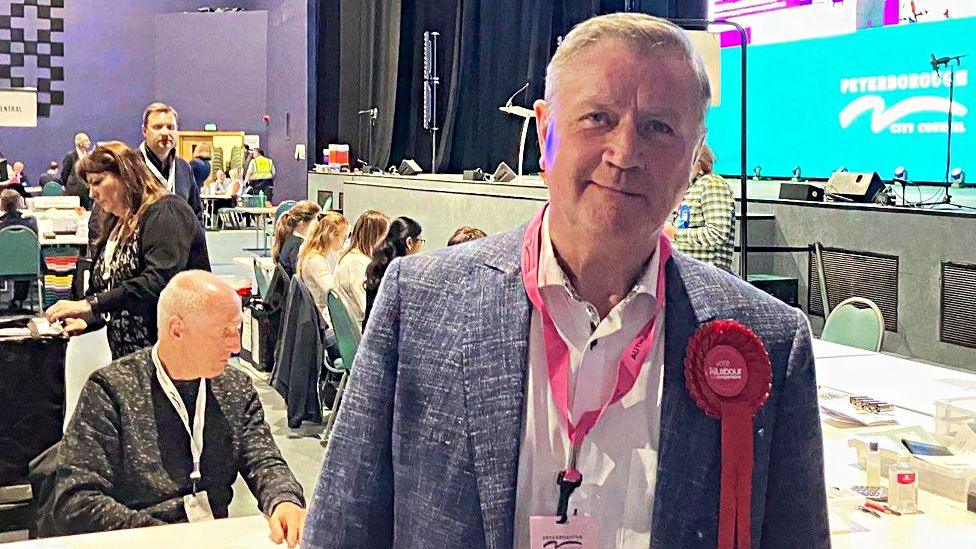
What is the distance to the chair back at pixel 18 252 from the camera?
8156mm

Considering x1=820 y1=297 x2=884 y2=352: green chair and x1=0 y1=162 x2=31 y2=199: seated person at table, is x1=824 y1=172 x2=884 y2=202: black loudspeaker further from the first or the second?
x1=0 y1=162 x2=31 y2=199: seated person at table

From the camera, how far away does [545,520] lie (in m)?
1.04

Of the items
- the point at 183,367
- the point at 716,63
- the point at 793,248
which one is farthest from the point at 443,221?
Answer: the point at 183,367

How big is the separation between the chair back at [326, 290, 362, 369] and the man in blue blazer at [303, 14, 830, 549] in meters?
3.86

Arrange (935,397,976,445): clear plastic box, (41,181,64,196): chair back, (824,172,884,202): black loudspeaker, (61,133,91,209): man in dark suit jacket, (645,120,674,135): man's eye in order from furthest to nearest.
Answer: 1. (41,181,64,196): chair back
2. (61,133,91,209): man in dark suit jacket
3. (824,172,884,202): black loudspeaker
4. (935,397,976,445): clear plastic box
5. (645,120,674,135): man's eye

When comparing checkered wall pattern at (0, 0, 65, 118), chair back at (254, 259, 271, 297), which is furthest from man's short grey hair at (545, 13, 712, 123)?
checkered wall pattern at (0, 0, 65, 118)

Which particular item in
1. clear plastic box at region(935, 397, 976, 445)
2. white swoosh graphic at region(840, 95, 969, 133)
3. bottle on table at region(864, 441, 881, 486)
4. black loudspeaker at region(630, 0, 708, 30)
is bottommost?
bottle on table at region(864, 441, 881, 486)

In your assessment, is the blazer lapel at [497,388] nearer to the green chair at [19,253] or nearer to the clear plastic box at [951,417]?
the clear plastic box at [951,417]

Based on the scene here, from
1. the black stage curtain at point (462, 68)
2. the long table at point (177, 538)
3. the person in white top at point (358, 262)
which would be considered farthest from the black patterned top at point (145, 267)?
the black stage curtain at point (462, 68)

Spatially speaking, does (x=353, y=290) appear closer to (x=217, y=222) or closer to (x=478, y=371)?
(x=478, y=371)

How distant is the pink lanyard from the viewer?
1049mm

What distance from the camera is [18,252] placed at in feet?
26.9

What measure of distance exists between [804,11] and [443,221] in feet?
15.9

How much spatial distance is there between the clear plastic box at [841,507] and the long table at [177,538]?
109cm
